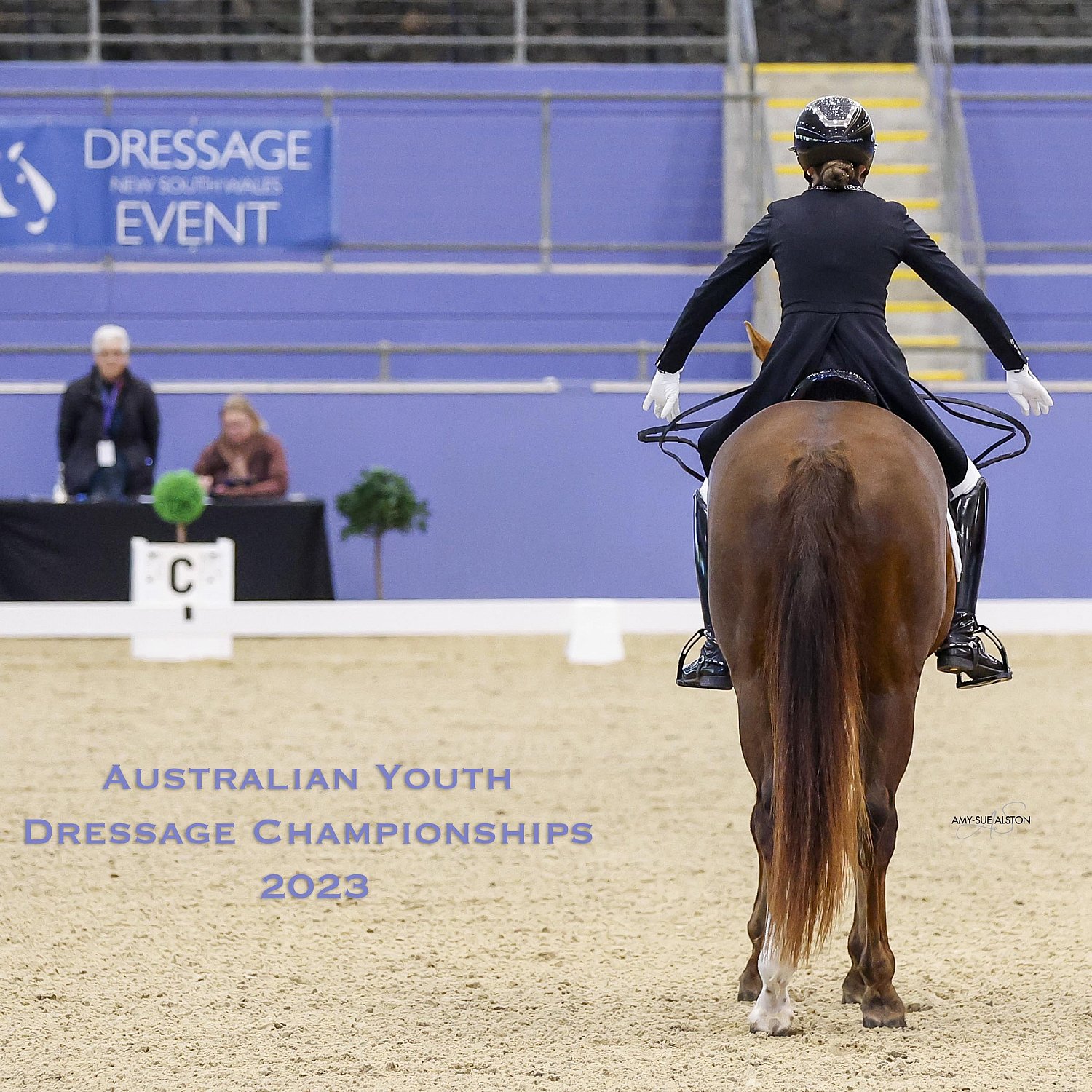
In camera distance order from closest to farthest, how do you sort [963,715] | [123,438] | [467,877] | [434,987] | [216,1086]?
[216,1086], [434,987], [467,877], [963,715], [123,438]

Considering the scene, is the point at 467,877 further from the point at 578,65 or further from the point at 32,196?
the point at 578,65

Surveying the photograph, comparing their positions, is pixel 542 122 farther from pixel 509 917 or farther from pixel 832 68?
pixel 509 917

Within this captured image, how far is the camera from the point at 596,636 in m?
9.15

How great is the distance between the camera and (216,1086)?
293cm

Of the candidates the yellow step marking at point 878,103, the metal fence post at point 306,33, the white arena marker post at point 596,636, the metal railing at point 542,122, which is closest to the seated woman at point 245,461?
the metal railing at point 542,122

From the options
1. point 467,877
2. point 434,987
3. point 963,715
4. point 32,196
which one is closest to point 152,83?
point 32,196

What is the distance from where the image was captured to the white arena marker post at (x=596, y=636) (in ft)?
30.0

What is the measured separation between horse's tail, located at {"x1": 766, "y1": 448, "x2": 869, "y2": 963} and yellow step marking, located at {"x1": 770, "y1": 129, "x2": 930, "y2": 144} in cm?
992

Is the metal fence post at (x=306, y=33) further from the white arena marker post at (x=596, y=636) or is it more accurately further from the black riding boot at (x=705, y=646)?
the black riding boot at (x=705, y=646)

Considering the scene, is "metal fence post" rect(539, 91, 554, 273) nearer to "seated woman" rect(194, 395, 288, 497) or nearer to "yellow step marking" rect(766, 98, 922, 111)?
"yellow step marking" rect(766, 98, 922, 111)

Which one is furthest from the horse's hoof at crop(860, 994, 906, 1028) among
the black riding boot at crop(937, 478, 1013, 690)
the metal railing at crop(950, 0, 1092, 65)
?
the metal railing at crop(950, 0, 1092, 65)

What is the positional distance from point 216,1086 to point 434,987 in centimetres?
77

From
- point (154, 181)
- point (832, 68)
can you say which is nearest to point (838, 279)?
point (154, 181)

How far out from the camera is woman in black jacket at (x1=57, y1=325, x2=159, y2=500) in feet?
32.2
